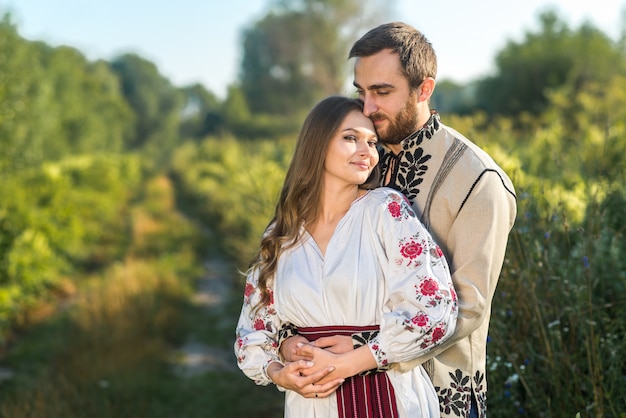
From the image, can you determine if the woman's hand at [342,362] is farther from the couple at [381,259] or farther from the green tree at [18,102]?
the green tree at [18,102]

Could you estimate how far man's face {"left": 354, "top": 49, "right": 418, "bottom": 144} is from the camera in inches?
91.9

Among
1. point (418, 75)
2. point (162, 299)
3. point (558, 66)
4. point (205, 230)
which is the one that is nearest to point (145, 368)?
point (162, 299)

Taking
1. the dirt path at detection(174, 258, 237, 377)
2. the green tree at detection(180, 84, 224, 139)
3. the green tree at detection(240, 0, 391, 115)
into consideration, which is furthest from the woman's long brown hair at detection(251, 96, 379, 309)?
the green tree at detection(180, 84, 224, 139)

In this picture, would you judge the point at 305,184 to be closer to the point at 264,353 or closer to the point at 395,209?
the point at 395,209

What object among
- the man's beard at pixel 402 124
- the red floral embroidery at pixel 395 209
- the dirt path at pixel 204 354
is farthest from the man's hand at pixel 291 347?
the dirt path at pixel 204 354

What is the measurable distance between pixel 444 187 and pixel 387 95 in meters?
0.40

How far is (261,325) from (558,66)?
23318mm

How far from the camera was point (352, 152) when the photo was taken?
224 cm

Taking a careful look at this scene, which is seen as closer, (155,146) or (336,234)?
(336,234)

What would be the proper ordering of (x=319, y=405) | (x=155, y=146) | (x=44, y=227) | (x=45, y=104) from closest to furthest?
(x=319, y=405)
(x=44, y=227)
(x=45, y=104)
(x=155, y=146)

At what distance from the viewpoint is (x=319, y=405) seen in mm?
2162

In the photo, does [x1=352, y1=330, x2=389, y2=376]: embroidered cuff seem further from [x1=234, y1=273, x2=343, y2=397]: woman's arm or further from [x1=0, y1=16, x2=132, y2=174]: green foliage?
[x1=0, y1=16, x2=132, y2=174]: green foliage

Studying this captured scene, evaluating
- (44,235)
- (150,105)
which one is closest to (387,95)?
(44,235)

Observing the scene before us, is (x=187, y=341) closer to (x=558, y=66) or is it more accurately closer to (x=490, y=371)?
(x=490, y=371)
